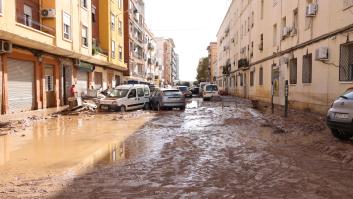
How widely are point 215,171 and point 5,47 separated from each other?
574 inches

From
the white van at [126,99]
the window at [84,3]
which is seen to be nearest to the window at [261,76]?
the white van at [126,99]

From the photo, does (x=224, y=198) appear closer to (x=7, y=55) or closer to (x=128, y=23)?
(x=7, y=55)

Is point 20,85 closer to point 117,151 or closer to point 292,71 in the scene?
point 117,151

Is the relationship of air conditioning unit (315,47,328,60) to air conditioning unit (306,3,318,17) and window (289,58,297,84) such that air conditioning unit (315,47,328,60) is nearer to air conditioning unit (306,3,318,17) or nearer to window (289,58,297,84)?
air conditioning unit (306,3,318,17)

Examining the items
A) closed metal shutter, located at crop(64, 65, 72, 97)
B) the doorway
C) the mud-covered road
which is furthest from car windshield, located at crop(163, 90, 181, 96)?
the mud-covered road

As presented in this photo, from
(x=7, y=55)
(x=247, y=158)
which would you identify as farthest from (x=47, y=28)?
(x=247, y=158)

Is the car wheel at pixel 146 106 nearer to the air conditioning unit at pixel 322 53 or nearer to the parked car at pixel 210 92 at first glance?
the air conditioning unit at pixel 322 53

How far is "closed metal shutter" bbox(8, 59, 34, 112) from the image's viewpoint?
19.2m

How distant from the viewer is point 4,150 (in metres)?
9.10

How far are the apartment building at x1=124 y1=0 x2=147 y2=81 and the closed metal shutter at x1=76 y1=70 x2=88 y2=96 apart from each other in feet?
57.2

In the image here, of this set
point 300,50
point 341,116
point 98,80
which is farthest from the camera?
point 98,80

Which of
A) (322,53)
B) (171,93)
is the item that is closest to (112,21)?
(171,93)

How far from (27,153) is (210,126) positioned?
24.5ft

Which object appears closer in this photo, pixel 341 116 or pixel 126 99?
pixel 341 116
